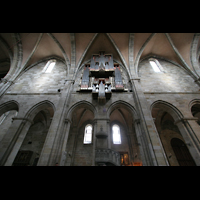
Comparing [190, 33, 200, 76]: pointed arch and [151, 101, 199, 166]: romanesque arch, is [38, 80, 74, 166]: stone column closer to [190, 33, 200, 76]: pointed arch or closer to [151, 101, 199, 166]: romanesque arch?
[151, 101, 199, 166]: romanesque arch

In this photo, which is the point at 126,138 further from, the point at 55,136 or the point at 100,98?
the point at 55,136

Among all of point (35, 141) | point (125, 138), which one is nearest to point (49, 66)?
point (35, 141)

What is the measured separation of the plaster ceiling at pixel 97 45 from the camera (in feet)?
34.1

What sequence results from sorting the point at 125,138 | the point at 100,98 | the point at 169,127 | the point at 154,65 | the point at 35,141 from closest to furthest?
1. the point at 100,98
2. the point at 35,141
3. the point at 169,127
4. the point at 125,138
5. the point at 154,65

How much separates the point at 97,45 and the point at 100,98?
6996 mm

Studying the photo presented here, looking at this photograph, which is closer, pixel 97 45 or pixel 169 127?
pixel 169 127

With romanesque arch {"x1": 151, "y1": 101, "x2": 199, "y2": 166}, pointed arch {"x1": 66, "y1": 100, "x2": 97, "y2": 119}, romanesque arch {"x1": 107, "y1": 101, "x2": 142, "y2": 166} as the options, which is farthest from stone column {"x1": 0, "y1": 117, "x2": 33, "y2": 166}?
romanesque arch {"x1": 151, "y1": 101, "x2": 199, "y2": 166}

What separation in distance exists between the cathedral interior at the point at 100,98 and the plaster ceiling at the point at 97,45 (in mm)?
87

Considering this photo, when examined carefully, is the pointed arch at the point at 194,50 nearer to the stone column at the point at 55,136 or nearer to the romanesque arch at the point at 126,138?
the romanesque arch at the point at 126,138

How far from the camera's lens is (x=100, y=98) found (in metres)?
7.26

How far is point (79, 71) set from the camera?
34.0 feet

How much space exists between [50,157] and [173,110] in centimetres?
814

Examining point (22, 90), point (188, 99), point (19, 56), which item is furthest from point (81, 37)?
point (188, 99)

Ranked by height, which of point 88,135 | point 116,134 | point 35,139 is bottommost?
point 35,139
